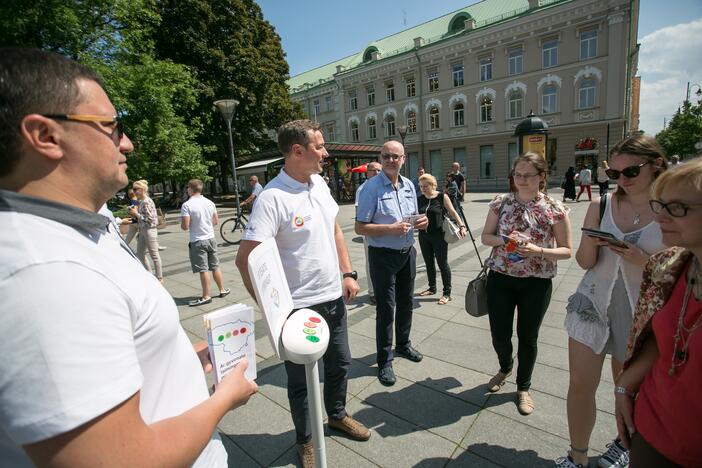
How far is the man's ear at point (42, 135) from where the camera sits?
75cm

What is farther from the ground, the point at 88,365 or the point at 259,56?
the point at 259,56

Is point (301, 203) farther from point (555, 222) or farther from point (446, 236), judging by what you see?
point (446, 236)

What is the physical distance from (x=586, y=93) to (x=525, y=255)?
30304 mm

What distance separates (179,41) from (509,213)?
890 inches

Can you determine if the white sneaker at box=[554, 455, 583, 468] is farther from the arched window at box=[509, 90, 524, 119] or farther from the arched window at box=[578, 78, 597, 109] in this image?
the arched window at box=[509, 90, 524, 119]

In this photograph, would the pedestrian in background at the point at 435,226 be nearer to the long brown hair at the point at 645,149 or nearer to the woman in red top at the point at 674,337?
the long brown hair at the point at 645,149

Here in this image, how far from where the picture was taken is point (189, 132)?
1734cm

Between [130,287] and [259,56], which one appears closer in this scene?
[130,287]

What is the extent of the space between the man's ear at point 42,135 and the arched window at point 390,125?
1480 inches

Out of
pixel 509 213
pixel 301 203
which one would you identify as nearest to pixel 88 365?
pixel 301 203

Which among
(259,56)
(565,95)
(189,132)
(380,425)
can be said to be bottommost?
(380,425)

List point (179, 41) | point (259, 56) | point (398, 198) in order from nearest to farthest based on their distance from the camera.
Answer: point (398, 198), point (179, 41), point (259, 56)

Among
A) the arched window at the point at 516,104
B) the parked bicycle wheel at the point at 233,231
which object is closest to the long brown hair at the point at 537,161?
the parked bicycle wheel at the point at 233,231

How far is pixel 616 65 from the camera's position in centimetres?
2397
